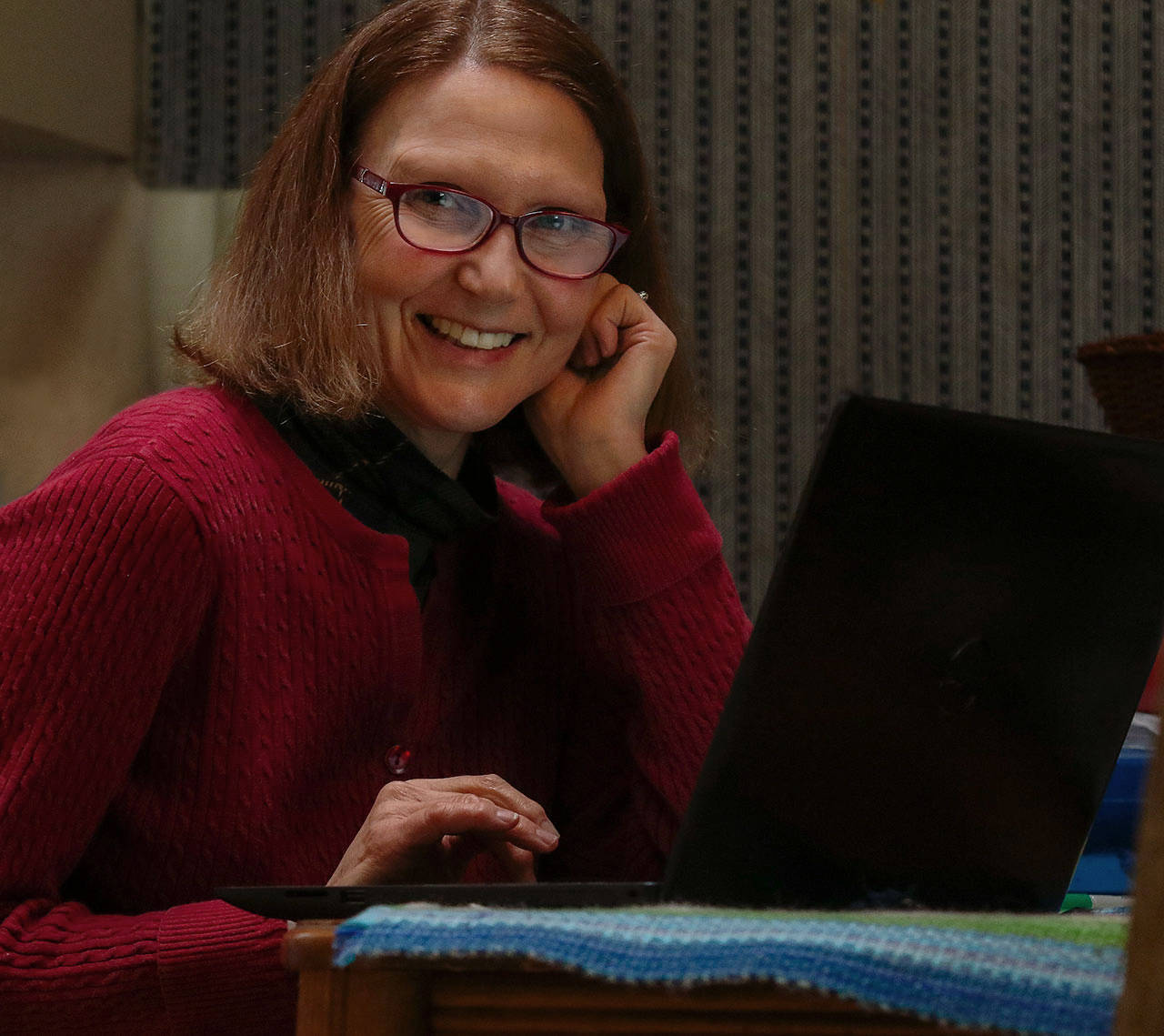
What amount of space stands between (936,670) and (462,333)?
2.02ft

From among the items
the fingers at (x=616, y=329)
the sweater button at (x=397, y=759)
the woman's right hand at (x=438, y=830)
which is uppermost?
the fingers at (x=616, y=329)

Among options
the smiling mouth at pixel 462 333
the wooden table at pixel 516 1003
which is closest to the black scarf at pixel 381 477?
the smiling mouth at pixel 462 333

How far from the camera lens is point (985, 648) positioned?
0.67 metres

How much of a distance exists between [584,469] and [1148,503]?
61cm

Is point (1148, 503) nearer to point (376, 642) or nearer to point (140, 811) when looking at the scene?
point (376, 642)

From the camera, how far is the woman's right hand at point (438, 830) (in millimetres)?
790

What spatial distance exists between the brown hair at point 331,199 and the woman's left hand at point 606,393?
143 mm

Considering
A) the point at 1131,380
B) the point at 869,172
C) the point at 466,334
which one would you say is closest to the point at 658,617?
the point at 466,334

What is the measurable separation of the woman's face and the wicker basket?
2.71 feet

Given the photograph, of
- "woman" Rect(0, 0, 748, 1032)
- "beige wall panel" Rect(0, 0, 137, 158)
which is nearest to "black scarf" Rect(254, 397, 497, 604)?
"woman" Rect(0, 0, 748, 1032)

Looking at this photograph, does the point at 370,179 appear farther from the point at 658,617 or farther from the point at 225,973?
the point at 225,973

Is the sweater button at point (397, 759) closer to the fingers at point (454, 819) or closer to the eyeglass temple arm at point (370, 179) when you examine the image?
the fingers at point (454, 819)

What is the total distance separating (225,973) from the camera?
77cm

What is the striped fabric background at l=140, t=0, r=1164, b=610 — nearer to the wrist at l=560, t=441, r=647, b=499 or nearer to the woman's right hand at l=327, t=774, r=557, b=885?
the wrist at l=560, t=441, r=647, b=499
